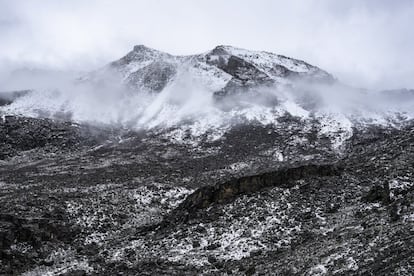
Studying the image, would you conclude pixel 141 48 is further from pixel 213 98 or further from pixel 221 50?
pixel 213 98

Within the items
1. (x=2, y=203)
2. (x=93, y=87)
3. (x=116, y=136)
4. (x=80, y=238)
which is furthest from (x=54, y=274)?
(x=93, y=87)

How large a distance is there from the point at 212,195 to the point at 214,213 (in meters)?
2.44

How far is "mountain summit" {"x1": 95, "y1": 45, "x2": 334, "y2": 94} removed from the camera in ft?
296

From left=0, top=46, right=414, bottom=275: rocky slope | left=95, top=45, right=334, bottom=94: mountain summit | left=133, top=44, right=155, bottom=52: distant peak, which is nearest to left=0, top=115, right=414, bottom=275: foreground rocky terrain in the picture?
left=0, top=46, right=414, bottom=275: rocky slope

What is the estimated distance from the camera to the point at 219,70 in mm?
95625

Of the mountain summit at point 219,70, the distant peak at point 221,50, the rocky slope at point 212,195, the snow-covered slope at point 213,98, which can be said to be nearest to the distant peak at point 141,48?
the mountain summit at point 219,70

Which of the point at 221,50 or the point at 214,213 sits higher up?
the point at 221,50

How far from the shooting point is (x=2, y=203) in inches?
1619

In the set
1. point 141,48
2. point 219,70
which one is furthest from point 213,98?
point 141,48

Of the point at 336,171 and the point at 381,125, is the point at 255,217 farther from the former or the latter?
the point at 381,125

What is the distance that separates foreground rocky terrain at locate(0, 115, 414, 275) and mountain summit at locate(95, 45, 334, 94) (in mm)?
31722

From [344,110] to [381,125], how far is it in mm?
7859

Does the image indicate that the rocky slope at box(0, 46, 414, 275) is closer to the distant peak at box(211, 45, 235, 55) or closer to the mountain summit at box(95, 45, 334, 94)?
the mountain summit at box(95, 45, 334, 94)

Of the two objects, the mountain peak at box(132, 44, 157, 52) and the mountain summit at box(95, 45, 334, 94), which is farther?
the mountain peak at box(132, 44, 157, 52)
